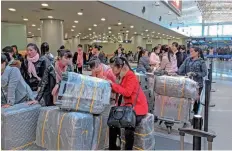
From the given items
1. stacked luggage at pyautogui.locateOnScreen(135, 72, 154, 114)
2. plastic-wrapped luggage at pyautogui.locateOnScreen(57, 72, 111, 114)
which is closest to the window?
stacked luggage at pyautogui.locateOnScreen(135, 72, 154, 114)

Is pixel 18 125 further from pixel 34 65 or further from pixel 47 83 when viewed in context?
pixel 34 65

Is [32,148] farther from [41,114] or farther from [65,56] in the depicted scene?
[65,56]

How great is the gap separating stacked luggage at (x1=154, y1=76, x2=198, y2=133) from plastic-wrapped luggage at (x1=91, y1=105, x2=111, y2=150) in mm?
1431

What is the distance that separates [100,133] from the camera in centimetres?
370

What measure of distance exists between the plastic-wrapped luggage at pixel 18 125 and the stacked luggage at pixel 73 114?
0.16 m

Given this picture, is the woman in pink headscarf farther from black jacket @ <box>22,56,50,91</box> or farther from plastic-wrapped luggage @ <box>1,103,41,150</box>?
plastic-wrapped luggage @ <box>1,103,41,150</box>

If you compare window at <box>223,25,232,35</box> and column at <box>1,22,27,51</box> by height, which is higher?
window at <box>223,25,232,35</box>

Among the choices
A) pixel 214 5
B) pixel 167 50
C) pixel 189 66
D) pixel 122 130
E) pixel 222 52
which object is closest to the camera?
pixel 122 130

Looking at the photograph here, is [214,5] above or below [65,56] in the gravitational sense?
above

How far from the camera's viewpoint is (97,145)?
3.62 metres

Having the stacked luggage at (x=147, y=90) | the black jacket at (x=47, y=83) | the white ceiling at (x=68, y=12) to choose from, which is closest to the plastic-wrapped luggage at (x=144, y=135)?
the black jacket at (x=47, y=83)

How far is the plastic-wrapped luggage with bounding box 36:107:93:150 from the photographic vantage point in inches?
124

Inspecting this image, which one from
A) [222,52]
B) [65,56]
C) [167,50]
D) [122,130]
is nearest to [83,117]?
[122,130]

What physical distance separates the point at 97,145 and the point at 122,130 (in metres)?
0.42
